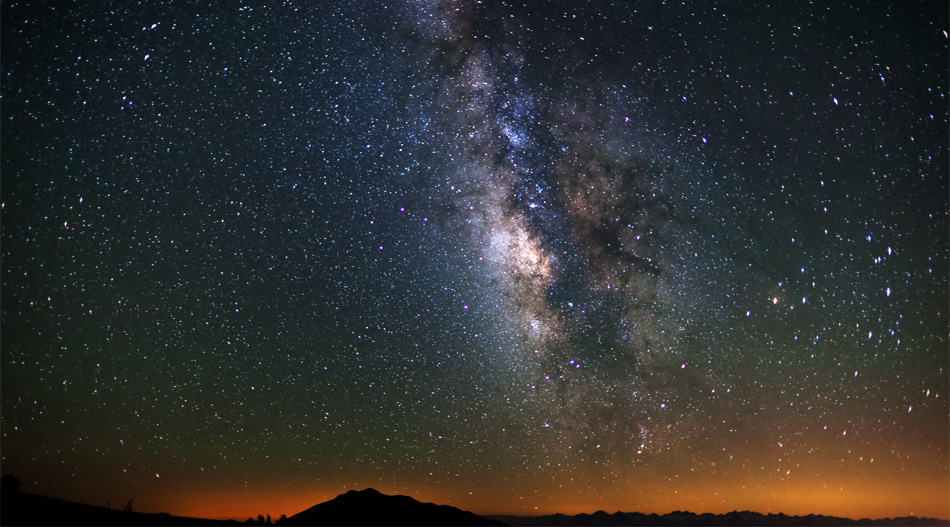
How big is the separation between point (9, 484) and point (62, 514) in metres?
0.81

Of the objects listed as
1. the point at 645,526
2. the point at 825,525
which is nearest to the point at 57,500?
the point at 645,526

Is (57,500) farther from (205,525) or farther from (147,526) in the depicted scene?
(205,525)


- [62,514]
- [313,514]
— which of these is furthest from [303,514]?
[62,514]

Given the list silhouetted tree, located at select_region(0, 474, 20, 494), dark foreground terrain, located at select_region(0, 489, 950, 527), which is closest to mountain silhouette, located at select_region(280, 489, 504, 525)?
dark foreground terrain, located at select_region(0, 489, 950, 527)

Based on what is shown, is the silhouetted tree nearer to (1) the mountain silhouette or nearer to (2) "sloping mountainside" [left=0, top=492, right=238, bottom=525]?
(2) "sloping mountainside" [left=0, top=492, right=238, bottom=525]

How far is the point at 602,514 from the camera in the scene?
118m

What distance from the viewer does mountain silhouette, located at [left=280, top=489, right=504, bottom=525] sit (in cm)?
1131

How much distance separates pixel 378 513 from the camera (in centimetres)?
1206

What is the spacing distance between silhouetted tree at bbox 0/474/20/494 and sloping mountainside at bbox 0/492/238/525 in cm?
6

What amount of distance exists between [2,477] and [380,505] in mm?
8029

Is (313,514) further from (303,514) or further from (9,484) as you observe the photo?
(9,484)

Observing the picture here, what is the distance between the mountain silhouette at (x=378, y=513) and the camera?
11312 mm

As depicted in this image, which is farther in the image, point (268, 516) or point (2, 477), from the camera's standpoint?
point (268, 516)

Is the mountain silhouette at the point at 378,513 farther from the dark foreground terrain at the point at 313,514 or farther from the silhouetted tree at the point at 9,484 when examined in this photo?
the silhouetted tree at the point at 9,484
